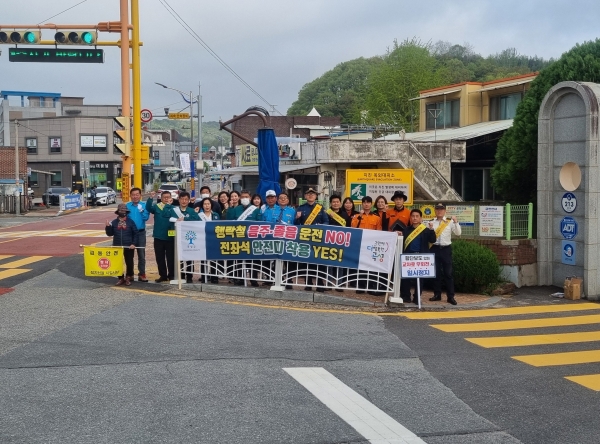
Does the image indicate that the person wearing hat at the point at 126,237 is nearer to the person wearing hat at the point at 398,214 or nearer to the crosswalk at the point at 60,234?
the person wearing hat at the point at 398,214

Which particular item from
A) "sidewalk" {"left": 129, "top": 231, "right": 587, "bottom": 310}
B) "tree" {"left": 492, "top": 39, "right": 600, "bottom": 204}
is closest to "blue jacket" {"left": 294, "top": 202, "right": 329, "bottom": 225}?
"sidewalk" {"left": 129, "top": 231, "right": 587, "bottom": 310}

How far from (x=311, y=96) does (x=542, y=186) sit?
104045 millimetres

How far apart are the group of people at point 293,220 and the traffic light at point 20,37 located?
699cm

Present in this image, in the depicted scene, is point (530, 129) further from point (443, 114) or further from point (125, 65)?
point (443, 114)

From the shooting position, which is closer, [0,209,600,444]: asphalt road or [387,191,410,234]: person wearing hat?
[0,209,600,444]: asphalt road

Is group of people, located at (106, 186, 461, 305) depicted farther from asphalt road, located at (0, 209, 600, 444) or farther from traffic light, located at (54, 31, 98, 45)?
traffic light, located at (54, 31, 98, 45)

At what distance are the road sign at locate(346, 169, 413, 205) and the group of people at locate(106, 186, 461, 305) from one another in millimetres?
4281

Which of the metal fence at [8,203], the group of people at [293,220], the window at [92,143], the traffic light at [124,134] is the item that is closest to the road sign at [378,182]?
the group of people at [293,220]

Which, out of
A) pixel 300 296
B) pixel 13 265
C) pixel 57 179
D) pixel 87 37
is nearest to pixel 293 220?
pixel 300 296

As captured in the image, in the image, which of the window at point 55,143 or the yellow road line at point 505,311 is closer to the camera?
the yellow road line at point 505,311

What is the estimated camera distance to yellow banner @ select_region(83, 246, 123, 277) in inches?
566

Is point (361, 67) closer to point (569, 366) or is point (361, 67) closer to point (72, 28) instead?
point (72, 28)

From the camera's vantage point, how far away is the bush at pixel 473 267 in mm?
14375

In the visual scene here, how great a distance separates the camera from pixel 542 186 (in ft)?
50.4
